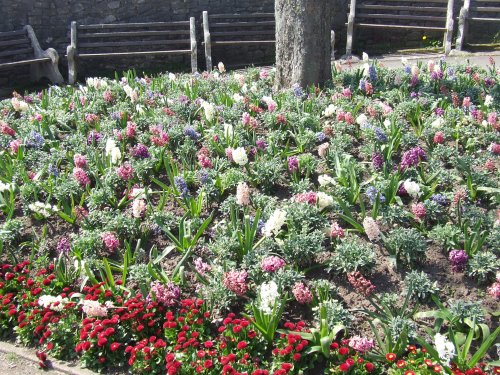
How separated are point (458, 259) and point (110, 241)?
229cm

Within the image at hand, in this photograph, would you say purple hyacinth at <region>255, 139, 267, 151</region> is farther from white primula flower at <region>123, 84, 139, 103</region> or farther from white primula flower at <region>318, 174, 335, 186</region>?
white primula flower at <region>123, 84, 139, 103</region>

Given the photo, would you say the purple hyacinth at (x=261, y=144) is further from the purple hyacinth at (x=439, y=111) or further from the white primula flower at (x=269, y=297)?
the white primula flower at (x=269, y=297)

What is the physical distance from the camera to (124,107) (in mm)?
6434

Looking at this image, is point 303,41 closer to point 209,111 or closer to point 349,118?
point 349,118

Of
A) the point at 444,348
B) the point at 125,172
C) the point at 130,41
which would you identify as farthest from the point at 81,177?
the point at 130,41

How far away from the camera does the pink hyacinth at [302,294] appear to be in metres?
3.61

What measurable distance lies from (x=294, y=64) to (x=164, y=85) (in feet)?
5.36

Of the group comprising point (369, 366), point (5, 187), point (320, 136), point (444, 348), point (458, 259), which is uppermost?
point (320, 136)

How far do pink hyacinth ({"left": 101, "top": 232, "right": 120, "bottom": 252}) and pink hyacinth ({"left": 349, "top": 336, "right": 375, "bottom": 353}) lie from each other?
1793mm

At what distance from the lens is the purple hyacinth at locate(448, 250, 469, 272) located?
383 centimetres

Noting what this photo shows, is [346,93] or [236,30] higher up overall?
[236,30]

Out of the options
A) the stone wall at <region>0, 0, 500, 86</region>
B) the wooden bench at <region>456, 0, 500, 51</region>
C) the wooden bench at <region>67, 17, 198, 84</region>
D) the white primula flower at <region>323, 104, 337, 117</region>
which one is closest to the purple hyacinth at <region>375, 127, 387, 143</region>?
the white primula flower at <region>323, 104, 337, 117</region>

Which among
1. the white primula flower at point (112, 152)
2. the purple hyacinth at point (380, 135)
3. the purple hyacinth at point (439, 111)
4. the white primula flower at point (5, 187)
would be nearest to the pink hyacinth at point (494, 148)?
the purple hyacinth at point (439, 111)

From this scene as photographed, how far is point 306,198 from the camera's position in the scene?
4.46 m
